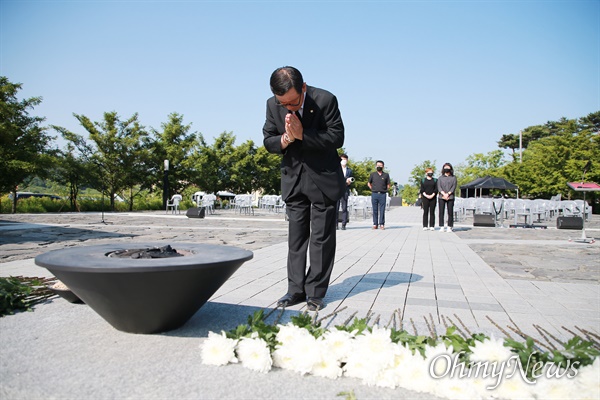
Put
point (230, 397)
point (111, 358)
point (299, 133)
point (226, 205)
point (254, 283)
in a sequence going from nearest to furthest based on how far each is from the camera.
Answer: point (230, 397), point (111, 358), point (299, 133), point (254, 283), point (226, 205)

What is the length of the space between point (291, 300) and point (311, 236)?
0.51 m

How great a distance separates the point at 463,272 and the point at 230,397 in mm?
3919

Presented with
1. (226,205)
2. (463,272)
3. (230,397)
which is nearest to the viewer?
(230,397)

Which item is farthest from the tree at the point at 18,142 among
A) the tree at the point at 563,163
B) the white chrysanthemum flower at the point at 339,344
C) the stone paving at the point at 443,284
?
the tree at the point at 563,163

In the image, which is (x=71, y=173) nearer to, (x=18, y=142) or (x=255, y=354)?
(x=18, y=142)

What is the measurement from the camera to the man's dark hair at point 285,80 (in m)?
2.79

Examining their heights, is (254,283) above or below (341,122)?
below

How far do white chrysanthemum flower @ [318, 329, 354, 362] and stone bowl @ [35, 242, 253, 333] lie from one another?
671 mm

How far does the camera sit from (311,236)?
10.8 ft

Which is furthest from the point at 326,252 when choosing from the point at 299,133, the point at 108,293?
the point at 108,293

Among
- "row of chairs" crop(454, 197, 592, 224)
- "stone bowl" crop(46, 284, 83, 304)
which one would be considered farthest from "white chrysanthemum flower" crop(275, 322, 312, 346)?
"row of chairs" crop(454, 197, 592, 224)

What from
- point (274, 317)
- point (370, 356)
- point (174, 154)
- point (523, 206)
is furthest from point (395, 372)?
point (174, 154)

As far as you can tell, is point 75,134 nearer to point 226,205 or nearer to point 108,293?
point 226,205

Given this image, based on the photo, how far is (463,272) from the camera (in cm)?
497
